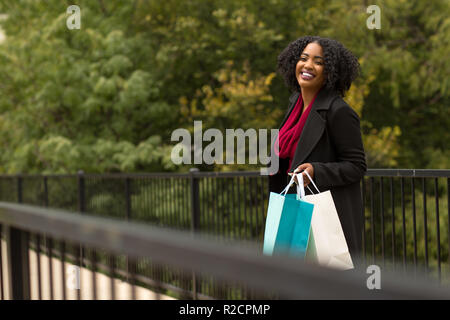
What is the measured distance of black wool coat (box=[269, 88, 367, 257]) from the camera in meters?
3.14

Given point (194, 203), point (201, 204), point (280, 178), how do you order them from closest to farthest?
point (280, 178) < point (194, 203) < point (201, 204)

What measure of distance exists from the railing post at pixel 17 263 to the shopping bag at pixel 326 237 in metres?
1.33

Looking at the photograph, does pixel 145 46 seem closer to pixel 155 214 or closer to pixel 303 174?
pixel 155 214

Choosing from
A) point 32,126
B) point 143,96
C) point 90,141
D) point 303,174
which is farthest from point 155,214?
point 32,126

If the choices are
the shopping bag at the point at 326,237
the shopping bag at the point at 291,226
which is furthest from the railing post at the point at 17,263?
the shopping bag at the point at 326,237

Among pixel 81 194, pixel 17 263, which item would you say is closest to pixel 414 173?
pixel 17 263

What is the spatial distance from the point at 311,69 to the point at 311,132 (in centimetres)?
37

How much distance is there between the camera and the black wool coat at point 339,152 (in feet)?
10.3

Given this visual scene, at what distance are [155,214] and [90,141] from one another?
11556mm

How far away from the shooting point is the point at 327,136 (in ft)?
10.5

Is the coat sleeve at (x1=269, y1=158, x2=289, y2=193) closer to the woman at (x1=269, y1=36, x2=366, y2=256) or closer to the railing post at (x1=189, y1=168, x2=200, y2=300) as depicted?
the woman at (x1=269, y1=36, x2=366, y2=256)

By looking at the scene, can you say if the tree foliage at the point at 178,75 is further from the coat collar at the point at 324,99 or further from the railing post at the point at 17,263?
the railing post at the point at 17,263

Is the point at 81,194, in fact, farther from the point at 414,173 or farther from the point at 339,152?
the point at 339,152

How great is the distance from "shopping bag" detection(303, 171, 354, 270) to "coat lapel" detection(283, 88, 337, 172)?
0.27m
